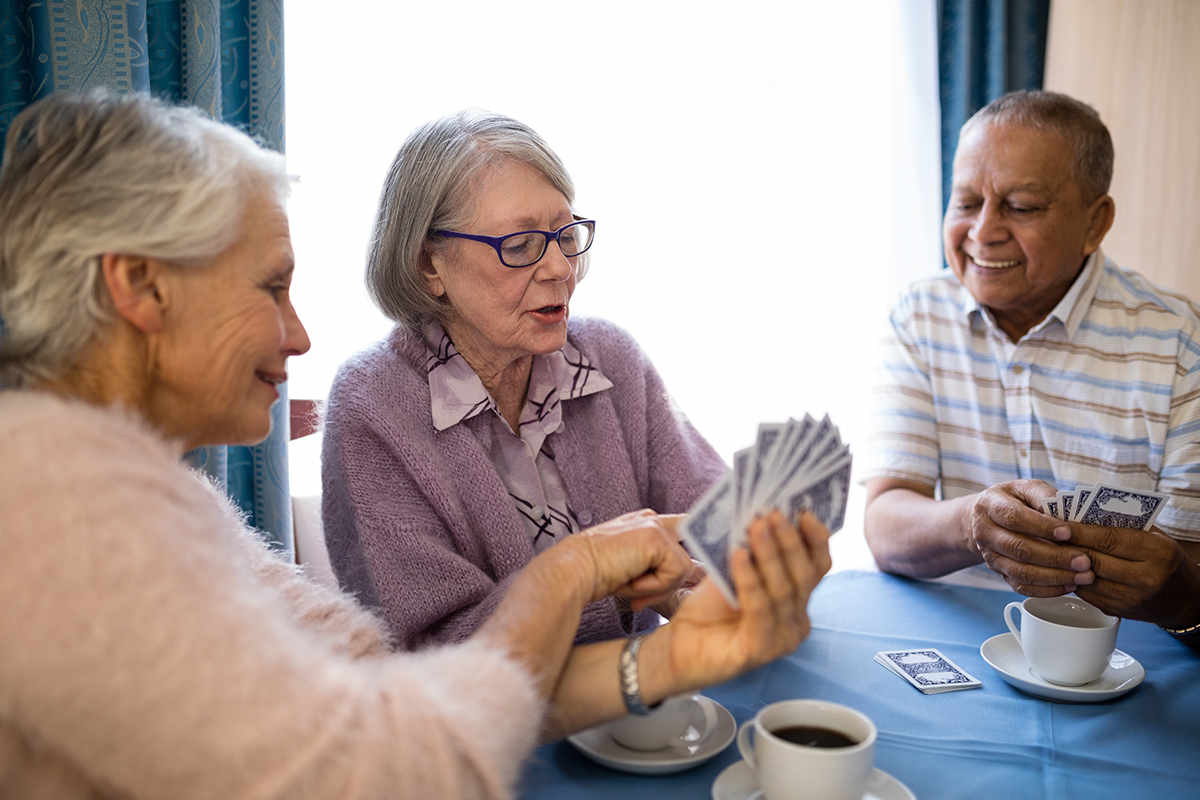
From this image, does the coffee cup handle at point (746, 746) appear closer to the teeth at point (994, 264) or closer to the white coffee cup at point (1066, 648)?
the white coffee cup at point (1066, 648)

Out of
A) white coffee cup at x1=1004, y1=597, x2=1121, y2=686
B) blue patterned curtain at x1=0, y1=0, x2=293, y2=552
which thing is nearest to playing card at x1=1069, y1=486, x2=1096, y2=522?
white coffee cup at x1=1004, y1=597, x2=1121, y2=686

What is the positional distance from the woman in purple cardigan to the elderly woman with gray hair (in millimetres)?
225

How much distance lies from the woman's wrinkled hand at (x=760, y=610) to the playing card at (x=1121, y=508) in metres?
0.60

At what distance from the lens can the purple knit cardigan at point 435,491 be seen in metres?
1.50

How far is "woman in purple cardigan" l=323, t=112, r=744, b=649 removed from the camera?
1.53 meters

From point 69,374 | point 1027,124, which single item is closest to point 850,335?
point 1027,124

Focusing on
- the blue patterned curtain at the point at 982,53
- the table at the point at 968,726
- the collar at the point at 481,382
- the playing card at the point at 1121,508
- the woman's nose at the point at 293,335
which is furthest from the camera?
the blue patterned curtain at the point at 982,53

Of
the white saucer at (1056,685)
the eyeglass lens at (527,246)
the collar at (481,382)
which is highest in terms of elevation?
the eyeglass lens at (527,246)

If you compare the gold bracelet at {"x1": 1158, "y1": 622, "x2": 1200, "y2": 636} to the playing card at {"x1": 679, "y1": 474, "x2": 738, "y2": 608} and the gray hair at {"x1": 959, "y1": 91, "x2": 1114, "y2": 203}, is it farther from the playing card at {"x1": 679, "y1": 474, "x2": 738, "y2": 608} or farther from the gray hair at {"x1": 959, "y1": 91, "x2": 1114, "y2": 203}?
the gray hair at {"x1": 959, "y1": 91, "x2": 1114, "y2": 203}

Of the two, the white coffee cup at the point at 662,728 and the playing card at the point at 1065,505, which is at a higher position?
the playing card at the point at 1065,505

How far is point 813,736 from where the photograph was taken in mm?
1023

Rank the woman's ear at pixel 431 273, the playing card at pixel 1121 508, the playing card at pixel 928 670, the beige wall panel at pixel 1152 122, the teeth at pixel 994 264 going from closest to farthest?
the playing card at pixel 928 670, the playing card at pixel 1121 508, the woman's ear at pixel 431 273, the teeth at pixel 994 264, the beige wall panel at pixel 1152 122

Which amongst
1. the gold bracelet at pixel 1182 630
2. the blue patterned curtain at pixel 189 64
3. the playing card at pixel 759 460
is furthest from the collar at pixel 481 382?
the gold bracelet at pixel 1182 630

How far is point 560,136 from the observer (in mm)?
3115
